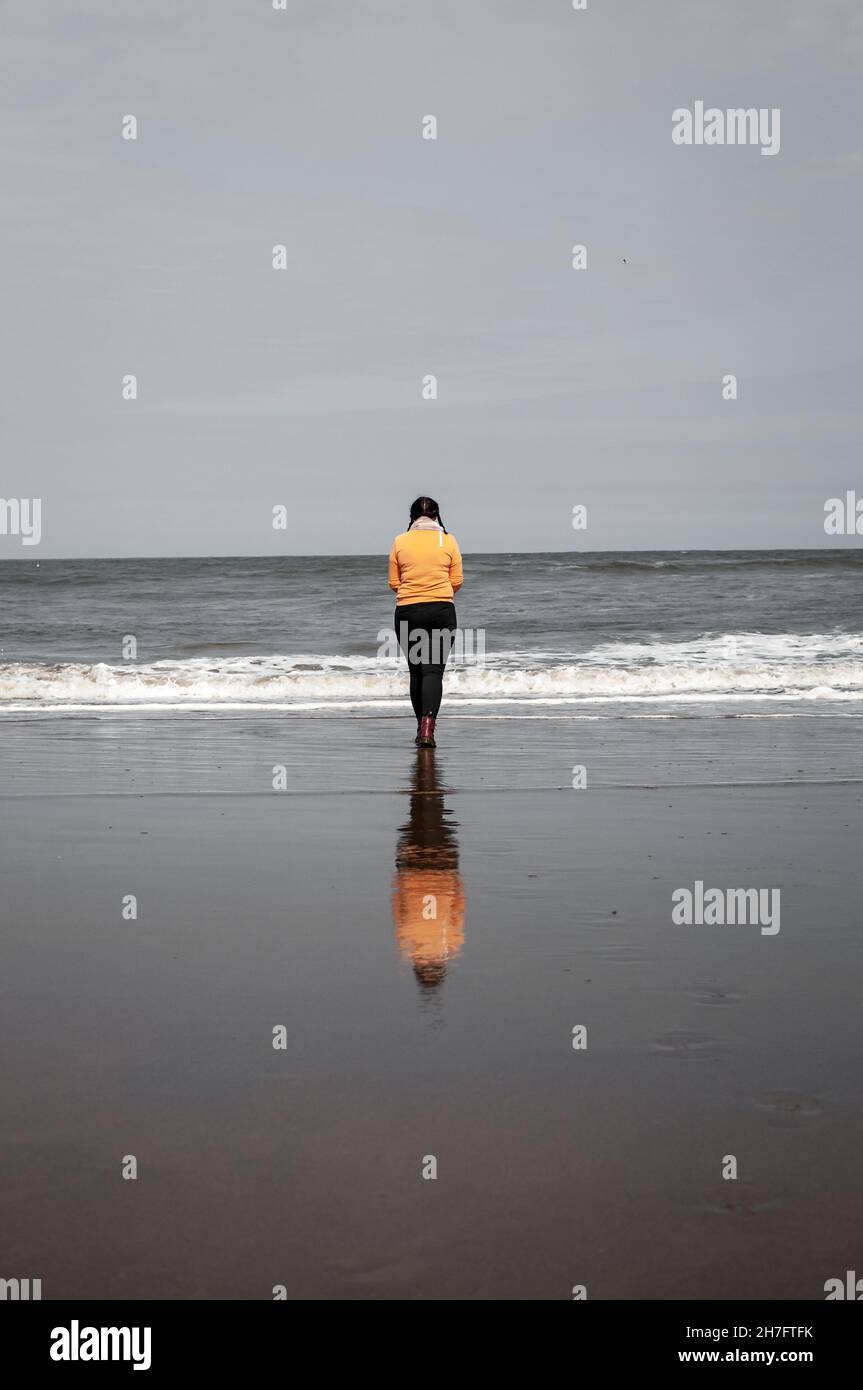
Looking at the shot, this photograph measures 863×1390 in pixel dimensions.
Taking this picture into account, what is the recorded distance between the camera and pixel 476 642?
23609 mm

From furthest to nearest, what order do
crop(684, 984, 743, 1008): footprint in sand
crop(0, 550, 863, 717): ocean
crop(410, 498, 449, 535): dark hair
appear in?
crop(0, 550, 863, 717): ocean < crop(410, 498, 449, 535): dark hair < crop(684, 984, 743, 1008): footprint in sand

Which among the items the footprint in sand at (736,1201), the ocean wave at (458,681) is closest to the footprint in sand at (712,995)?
the footprint in sand at (736,1201)

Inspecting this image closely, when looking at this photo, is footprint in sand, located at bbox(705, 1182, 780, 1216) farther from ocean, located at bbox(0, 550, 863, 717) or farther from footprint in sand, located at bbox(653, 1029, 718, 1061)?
ocean, located at bbox(0, 550, 863, 717)

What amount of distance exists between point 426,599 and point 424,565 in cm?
26

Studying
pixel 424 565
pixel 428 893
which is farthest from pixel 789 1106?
pixel 424 565

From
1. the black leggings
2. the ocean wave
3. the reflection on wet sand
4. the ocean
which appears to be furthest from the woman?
the ocean wave

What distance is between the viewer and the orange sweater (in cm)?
1020

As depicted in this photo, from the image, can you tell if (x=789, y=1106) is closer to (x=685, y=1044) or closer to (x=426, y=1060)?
(x=685, y=1044)

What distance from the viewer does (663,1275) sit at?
237 centimetres

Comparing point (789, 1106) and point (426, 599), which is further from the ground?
point (426, 599)

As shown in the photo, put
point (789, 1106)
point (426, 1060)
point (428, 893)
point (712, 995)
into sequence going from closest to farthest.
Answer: point (789, 1106) < point (426, 1060) < point (712, 995) < point (428, 893)

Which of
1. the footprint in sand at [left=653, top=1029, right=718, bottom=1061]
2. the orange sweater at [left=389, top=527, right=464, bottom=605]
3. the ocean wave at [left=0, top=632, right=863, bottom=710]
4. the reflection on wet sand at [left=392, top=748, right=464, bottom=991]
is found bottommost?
the footprint in sand at [left=653, top=1029, right=718, bottom=1061]

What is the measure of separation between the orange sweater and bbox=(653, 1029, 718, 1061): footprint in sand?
6884 mm

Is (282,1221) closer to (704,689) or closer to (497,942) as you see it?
(497,942)
